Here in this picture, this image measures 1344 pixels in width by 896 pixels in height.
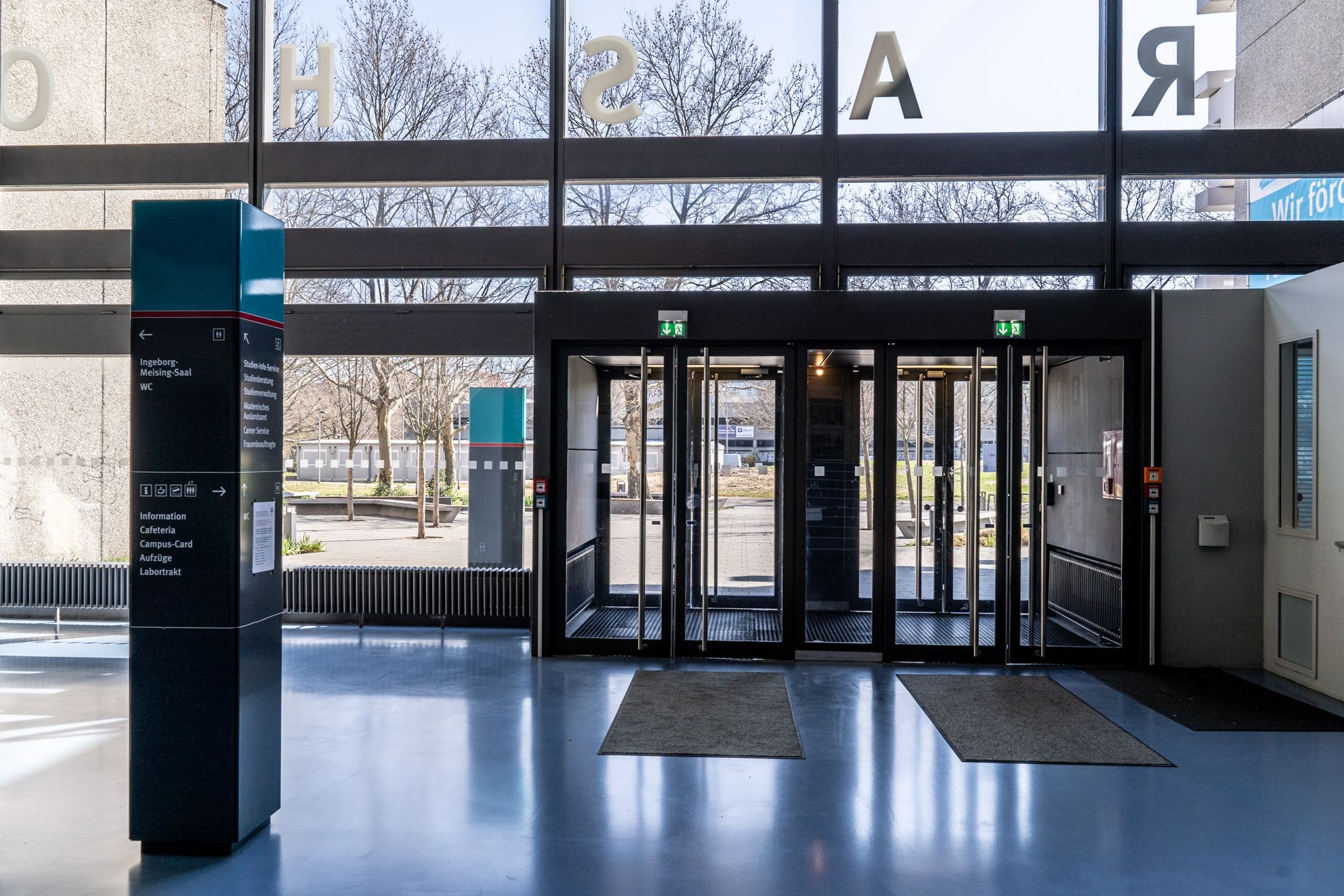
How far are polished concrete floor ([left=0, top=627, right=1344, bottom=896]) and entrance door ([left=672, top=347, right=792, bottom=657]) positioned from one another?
1.31 m

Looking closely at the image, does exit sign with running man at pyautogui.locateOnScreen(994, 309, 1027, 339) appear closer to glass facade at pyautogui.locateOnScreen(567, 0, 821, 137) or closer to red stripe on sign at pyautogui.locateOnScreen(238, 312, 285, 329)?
glass facade at pyautogui.locateOnScreen(567, 0, 821, 137)

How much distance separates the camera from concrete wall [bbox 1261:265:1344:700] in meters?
5.86

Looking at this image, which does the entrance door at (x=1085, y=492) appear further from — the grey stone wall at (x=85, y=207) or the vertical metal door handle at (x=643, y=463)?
the grey stone wall at (x=85, y=207)

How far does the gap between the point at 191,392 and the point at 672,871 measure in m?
2.59

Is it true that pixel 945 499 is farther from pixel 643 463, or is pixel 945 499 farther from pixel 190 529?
pixel 190 529

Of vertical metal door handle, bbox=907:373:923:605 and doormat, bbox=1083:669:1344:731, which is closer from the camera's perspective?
doormat, bbox=1083:669:1344:731

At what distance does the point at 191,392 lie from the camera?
11.6 ft

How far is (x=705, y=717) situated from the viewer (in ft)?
17.4

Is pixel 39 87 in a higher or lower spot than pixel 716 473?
higher

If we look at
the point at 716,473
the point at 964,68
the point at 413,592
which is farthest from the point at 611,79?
the point at 413,592

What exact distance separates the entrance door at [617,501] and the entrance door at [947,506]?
5.87ft

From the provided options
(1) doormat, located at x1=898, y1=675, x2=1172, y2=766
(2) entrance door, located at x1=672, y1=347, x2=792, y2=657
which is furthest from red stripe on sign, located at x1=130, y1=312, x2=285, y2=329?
(1) doormat, located at x1=898, y1=675, x2=1172, y2=766

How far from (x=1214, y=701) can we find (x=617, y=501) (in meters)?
4.28

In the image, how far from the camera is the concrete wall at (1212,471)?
6.65m
